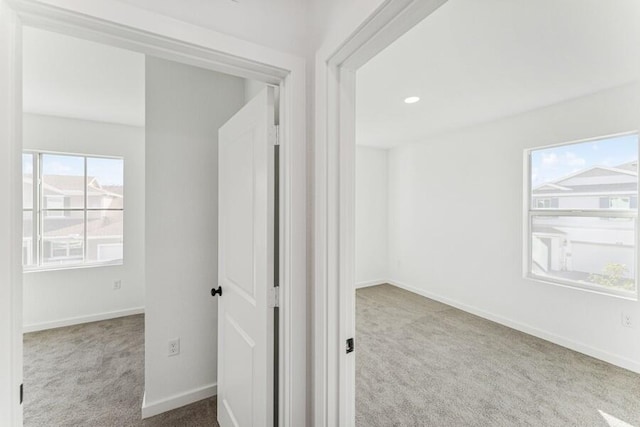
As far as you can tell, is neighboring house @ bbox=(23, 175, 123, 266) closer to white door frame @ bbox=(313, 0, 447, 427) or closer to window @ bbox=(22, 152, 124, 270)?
window @ bbox=(22, 152, 124, 270)

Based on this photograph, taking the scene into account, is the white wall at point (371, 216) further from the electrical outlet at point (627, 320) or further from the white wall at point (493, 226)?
the electrical outlet at point (627, 320)

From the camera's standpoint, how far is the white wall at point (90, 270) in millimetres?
3264

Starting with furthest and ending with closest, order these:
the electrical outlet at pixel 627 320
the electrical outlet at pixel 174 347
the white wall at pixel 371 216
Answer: the white wall at pixel 371 216
the electrical outlet at pixel 627 320
the electrical outlet at pixel 174 347

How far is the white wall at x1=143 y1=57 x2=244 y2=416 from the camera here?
195cm

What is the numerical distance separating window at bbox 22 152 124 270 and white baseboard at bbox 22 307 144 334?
658 mm

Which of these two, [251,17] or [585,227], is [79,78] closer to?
[251,17]

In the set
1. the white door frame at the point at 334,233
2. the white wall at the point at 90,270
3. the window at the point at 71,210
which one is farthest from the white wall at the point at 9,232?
the window at the point at 71,210

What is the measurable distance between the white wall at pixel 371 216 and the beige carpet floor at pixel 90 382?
348 cm

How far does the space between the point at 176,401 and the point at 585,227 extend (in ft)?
13.6

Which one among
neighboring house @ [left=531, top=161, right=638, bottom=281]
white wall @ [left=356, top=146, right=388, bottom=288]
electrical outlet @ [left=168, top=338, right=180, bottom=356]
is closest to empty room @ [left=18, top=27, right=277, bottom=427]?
electrical outlet @ [left=168, top=338, right=180, bottom=356]

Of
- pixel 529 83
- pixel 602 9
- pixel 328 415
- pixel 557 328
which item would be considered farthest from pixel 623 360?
pixel 328 415

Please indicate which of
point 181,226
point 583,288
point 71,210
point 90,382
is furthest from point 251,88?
point 583,288

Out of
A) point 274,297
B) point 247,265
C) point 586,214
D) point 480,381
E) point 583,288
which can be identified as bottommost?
point 480,381

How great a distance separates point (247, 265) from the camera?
1.42m
